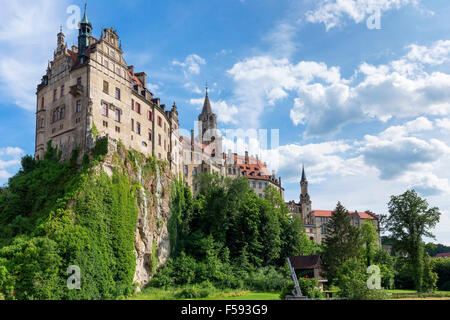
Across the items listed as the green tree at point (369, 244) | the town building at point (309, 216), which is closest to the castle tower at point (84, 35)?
the green tree at point (369, 244)

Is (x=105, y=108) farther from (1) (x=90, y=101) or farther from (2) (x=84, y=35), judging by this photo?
(2) (x=84, y=35)

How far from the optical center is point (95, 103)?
159 feet

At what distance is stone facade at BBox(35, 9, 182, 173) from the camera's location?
48438mm

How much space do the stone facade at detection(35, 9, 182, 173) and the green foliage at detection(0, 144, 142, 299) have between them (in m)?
3.55

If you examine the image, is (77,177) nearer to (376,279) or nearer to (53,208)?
(53,208)

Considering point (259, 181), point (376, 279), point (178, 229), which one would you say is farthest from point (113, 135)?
point (259, 181)

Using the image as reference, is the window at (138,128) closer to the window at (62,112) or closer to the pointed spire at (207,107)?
the window at (62,112)

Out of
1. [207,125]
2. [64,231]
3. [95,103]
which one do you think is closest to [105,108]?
[95,103]

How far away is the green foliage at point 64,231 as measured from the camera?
111 ft

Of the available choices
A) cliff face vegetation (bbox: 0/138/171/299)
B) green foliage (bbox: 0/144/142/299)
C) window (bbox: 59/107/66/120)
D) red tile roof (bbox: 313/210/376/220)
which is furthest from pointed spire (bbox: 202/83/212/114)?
green foliage (bbox: 0/144/142/299)

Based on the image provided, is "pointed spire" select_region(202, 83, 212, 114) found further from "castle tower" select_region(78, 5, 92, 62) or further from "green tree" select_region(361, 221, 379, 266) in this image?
"castle tower" select_region(78, 5, 92, 62)

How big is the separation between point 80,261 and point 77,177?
10.4 metres

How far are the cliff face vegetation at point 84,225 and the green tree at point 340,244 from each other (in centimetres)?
2327

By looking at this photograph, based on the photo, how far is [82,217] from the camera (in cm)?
3975
